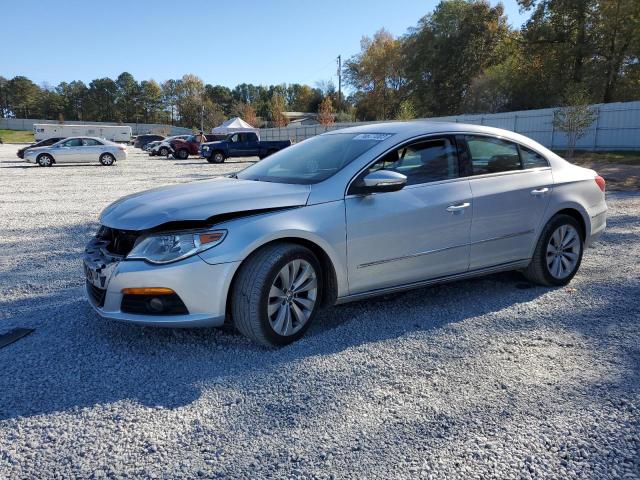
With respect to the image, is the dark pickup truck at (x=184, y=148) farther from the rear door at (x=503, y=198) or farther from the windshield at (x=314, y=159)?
the rear door at (x=503, y=198)

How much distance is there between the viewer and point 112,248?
374 cm

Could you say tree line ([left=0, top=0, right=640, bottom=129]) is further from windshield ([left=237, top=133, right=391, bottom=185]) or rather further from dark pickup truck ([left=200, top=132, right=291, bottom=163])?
windshield ([left=237, top=133, right=391, bottom=185])

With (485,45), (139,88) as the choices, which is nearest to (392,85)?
(485,45)

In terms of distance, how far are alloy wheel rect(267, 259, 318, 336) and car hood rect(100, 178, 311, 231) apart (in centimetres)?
48

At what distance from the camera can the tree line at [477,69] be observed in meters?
33.0

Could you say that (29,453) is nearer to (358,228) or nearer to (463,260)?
(358,228)

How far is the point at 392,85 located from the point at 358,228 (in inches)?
2924

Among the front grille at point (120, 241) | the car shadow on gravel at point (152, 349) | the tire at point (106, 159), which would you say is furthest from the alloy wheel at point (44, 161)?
the front grille at point (120, 241)

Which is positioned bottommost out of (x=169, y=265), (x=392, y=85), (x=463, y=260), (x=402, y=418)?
(x=402, y=418)

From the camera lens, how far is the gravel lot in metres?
2.42

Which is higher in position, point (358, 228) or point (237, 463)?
point (358, 228)

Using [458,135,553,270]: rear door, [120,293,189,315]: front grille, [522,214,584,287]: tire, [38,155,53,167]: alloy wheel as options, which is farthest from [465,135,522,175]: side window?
[38,155,53,167]: alloy wheel

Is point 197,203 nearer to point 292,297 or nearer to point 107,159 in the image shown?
point 292,297

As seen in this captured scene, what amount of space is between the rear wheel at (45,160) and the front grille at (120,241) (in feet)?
80.8
